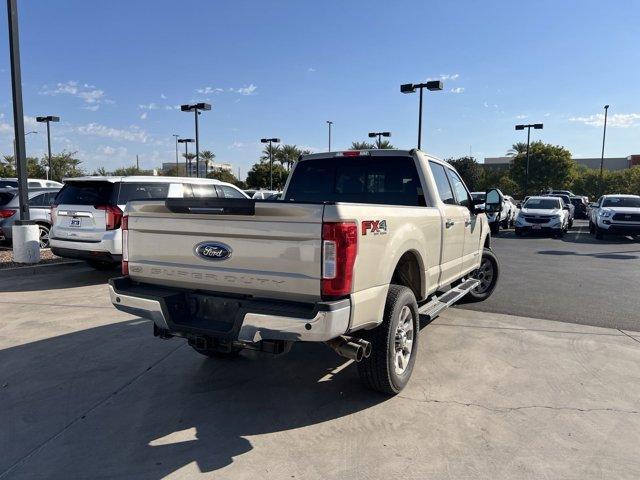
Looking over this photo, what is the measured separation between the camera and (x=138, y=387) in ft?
13.9

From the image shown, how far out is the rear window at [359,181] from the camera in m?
5.11

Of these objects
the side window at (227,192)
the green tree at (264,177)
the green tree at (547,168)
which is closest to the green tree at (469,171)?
the green tree at (547,168)

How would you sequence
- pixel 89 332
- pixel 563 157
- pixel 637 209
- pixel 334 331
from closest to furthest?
pixel 334 331 < pixel 89 332 < pixel 637 209 < pixel 563 157

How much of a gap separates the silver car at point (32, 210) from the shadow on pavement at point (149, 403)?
25.0 feet

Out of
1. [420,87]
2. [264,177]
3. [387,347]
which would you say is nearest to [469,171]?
[264,177]

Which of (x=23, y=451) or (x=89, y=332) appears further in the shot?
(x=89, y=332)

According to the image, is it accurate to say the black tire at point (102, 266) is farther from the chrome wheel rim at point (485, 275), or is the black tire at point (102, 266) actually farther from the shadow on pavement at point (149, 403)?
the chrome wheel rim at point (485, 275)

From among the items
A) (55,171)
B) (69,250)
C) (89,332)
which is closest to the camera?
(89,332)

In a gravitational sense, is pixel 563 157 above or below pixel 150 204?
above

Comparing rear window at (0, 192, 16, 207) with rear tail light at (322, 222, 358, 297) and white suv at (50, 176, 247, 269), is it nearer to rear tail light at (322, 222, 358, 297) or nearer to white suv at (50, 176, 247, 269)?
white suv at (50, 176, 247, 269)

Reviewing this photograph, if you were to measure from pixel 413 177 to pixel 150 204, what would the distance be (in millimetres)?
2620

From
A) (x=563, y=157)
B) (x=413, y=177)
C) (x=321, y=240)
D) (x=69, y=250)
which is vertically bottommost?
(x=69, y=250)

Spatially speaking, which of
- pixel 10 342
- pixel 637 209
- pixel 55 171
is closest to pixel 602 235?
pixel 637 209

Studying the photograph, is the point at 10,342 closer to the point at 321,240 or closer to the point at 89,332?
the point at 89,332
